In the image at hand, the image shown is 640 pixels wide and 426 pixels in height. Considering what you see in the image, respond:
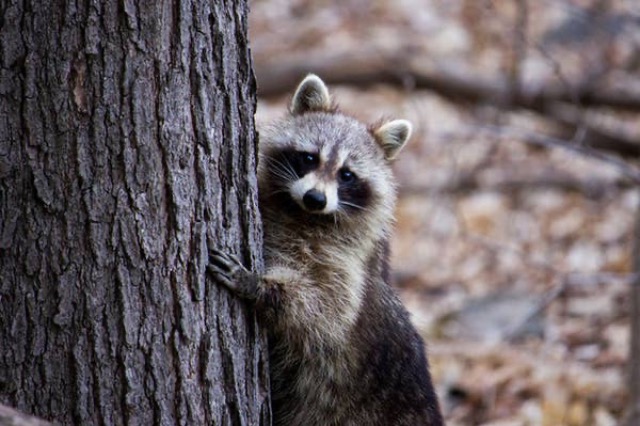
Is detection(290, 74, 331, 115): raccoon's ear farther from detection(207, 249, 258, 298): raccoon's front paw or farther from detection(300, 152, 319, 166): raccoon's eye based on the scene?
detection(207, 249, 258, 298): raccoon's front paw

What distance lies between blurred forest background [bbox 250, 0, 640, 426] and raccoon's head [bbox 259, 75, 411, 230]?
1588 mm

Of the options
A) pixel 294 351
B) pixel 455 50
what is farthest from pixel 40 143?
pixel 455 50

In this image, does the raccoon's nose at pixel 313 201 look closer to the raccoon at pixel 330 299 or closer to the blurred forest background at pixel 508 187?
the raccoon at pixel 330 299

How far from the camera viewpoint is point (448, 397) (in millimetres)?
7289

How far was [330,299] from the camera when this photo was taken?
4145mm

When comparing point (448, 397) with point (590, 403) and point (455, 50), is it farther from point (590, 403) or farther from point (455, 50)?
point (455, 50)

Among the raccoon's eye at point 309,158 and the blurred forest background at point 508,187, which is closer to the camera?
the raccoon's eye at point 309,158

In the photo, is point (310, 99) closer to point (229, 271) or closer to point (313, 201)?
point (313, 201)

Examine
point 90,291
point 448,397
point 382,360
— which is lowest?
point 448,397

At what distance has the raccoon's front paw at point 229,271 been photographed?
343cm

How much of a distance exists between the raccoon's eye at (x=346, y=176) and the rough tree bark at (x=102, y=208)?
1.47 m

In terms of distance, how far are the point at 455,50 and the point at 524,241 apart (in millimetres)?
3851

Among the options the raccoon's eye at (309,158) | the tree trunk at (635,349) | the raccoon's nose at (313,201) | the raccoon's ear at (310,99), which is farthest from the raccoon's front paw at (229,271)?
the tree trunk at (635,349)

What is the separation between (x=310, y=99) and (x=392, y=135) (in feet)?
1.56
